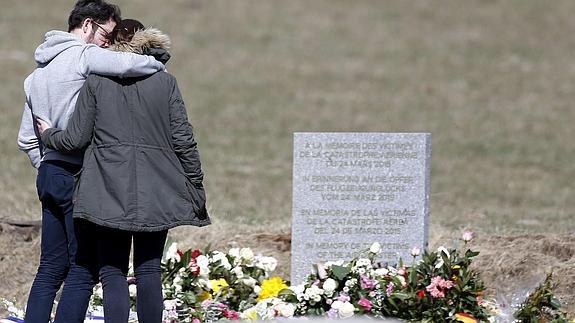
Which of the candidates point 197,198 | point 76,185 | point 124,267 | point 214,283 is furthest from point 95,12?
point 214,283

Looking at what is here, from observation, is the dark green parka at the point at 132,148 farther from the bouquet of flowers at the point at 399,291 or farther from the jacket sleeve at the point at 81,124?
the bouquet of flowers at the point at 399,291

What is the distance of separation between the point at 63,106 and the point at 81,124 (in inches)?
8.9

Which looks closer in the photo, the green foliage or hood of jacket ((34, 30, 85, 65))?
hood of jacket ((34, 30, 85, 65))

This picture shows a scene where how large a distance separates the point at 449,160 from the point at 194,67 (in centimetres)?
668

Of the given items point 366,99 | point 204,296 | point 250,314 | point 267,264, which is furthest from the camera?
point 366,99

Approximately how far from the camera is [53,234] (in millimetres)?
4730

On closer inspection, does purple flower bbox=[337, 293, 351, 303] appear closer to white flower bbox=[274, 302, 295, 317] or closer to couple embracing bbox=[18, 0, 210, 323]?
white flower bbox=[274, 302, 295, 317]

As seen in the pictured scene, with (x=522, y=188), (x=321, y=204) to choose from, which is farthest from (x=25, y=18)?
(x=321, y=204)

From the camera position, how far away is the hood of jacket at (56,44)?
4.64 metres

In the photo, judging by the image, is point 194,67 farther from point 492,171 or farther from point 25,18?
point 492,171

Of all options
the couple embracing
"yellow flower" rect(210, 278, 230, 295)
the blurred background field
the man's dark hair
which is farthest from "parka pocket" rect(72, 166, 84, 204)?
the blurred background field

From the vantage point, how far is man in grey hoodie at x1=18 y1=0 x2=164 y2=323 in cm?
458

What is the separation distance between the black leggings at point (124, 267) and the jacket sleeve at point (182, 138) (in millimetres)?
305

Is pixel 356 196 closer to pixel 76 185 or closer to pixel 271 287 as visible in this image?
pixel 271 287
